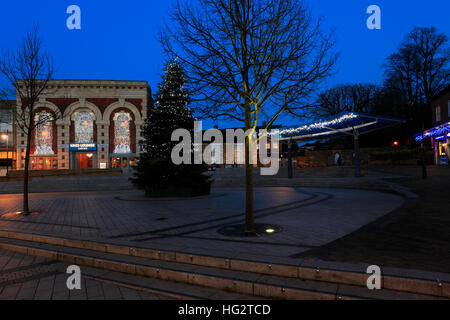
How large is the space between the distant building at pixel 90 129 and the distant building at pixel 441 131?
34011mm

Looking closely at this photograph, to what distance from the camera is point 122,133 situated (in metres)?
43.4

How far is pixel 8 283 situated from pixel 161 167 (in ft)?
38.6

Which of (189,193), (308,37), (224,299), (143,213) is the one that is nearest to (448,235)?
(224,299)

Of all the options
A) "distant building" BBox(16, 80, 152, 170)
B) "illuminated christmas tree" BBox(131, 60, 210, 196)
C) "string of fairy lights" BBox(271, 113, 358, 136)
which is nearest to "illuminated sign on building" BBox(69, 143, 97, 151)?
"distant building" BBox(16, 80, 152, 170)

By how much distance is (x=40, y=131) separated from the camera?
137 feet

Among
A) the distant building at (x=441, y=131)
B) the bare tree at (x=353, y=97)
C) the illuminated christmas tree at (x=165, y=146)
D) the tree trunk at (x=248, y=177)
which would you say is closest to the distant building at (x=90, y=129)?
the illuminated christmas tree at (x=165, y=146)

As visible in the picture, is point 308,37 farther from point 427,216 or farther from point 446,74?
point 446,74

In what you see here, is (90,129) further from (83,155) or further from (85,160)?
(85,160)

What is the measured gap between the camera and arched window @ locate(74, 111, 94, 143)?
42.5 meters

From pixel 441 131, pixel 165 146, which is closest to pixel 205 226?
pixel 165 146

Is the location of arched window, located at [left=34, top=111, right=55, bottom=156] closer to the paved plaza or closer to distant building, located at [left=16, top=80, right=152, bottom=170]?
distant building, located at [left=16, top=80, right=152, bottom=170]

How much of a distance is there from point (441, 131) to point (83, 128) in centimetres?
4228

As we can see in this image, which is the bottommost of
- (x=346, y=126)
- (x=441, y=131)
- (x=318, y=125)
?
(x=441, y=131)

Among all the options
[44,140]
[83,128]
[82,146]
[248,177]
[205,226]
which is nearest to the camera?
[248,177]
